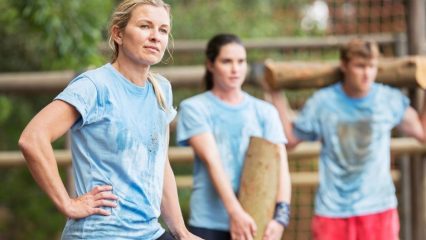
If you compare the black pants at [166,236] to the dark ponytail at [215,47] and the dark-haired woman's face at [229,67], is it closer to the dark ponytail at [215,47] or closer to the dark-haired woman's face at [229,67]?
the dark-haired woman's face at [229,67]

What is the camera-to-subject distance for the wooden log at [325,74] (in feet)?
19.8

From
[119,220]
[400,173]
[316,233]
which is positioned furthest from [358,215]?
[119,220]

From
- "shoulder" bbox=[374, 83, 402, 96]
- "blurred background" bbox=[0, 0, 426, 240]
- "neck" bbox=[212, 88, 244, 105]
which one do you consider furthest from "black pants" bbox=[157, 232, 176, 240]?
"blurred background" bbox=[0, 0, 426, 240]

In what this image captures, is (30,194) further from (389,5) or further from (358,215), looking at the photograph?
(358,215)

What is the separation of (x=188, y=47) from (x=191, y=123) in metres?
3.27

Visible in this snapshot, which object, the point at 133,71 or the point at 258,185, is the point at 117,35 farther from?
the point at 258,185

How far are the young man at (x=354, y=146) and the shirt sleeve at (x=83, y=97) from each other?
7.70ft

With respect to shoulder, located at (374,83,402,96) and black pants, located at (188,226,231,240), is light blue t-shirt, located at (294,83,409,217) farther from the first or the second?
black pants, located at (188,226,231,240)

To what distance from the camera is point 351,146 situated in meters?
5.74

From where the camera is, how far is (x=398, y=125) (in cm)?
603

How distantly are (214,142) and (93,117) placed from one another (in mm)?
1567

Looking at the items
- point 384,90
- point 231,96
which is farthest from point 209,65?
point 384,90

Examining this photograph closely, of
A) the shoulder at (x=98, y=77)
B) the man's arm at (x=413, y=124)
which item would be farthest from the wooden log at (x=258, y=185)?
the shoulder at (x=98, y=77)

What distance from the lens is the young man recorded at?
5688 millimetres
